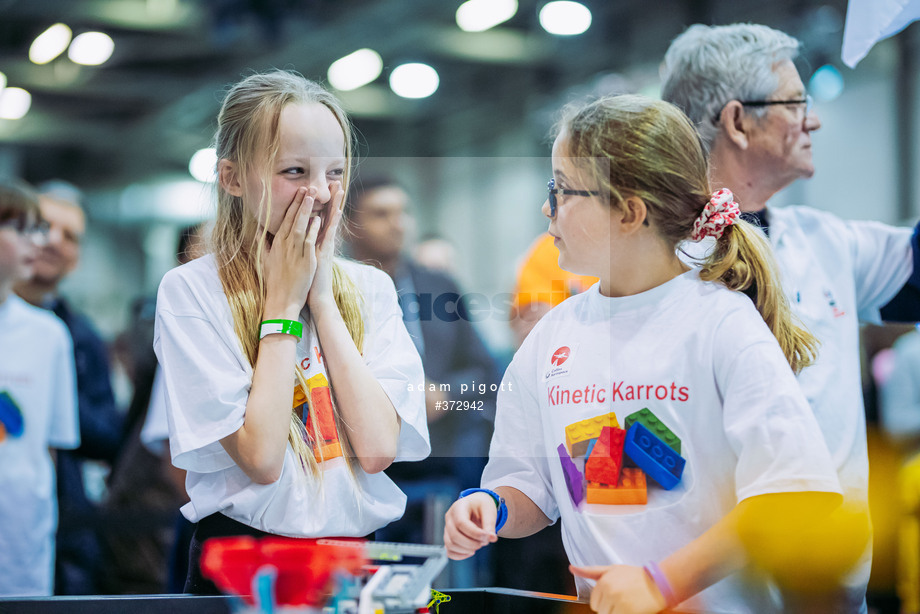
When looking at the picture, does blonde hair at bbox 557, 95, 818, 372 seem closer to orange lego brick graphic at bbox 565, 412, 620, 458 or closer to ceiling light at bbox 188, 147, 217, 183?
orange lego brick graphic at bbox 565, 412, 620, 458

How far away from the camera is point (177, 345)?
1.12 meters

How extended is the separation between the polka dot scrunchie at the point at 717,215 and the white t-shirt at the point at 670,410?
2.8 inches

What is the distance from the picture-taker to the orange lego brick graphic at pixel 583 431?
3.59ft

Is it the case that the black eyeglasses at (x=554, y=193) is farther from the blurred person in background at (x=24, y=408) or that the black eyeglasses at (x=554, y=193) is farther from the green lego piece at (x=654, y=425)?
the blurred person in background at (x=24, y=408)

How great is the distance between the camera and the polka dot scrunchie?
1.12m

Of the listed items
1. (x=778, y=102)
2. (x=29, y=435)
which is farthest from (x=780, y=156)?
(x=29, y=435)

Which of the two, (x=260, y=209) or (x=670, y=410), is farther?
(x=260, y=209)

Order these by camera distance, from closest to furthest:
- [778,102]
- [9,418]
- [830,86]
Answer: [778,102]
[9,418]
[830,86]

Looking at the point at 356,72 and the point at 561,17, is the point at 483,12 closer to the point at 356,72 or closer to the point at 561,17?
the point at 561,17

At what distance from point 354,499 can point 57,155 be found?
28.2 ft

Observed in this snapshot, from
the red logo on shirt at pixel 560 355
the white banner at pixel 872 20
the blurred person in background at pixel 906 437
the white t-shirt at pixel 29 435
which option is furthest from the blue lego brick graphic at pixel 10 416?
the blurred person in background at pixel 906 437

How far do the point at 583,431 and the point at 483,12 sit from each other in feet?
12.4

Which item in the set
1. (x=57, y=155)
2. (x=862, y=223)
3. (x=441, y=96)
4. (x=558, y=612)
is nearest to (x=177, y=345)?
(x=558, y=612)

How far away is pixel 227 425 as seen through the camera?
1.08m
